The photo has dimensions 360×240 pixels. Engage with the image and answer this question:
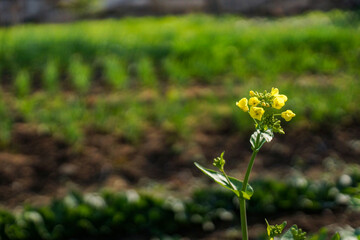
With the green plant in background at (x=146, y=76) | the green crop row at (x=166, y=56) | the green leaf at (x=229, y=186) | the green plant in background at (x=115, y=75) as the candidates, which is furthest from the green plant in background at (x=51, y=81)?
the green leaf at (x=229, y=186)

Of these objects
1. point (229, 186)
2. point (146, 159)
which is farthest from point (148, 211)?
point (229, 186)

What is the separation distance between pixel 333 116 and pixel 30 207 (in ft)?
7.35

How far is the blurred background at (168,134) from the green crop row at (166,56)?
0.02 meters

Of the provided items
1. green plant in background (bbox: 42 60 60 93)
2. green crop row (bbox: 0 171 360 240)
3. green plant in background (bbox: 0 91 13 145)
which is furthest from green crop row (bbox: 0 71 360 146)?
green crop row (bbox: 0 171 360 240)

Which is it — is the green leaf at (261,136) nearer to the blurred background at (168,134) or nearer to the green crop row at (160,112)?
the blurred background at (168,134)

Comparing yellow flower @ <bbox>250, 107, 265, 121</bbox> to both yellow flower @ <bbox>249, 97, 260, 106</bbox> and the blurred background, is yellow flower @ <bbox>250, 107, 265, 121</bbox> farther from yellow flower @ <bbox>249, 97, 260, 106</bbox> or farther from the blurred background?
the blurred background

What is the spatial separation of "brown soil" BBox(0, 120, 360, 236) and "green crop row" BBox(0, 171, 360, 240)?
0.33 metres

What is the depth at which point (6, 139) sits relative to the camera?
10.9ft

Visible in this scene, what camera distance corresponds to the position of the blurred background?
7.86ft

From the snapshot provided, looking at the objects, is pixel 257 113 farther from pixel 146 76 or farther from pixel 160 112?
pixel 146 76

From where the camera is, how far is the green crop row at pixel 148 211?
7.63ft

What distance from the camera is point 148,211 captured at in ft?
7.93

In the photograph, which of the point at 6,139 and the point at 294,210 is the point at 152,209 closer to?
the point at 294,210

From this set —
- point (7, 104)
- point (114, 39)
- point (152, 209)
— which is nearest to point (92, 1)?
point (114, 39)
